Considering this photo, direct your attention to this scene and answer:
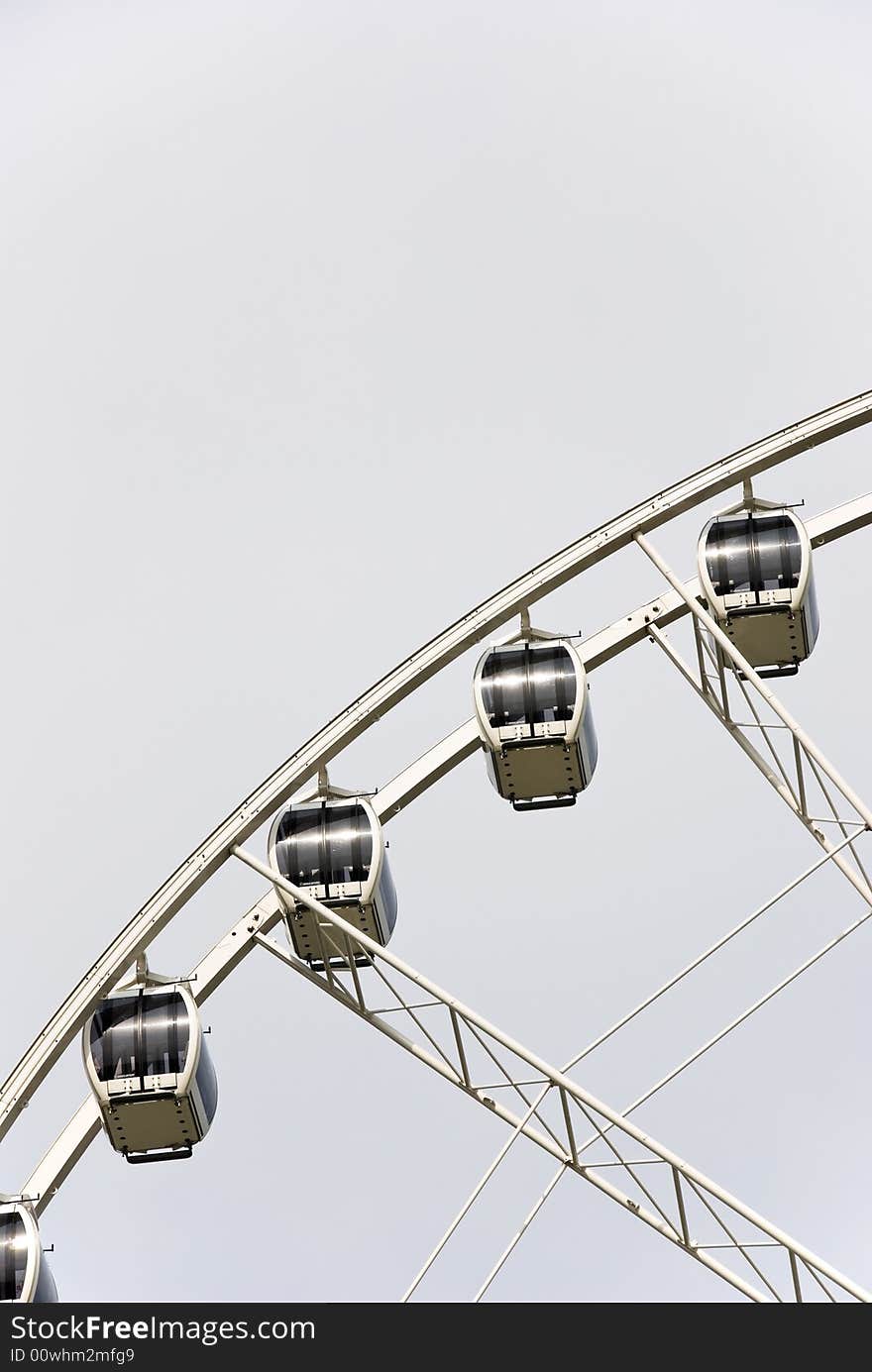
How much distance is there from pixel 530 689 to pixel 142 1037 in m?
6.22

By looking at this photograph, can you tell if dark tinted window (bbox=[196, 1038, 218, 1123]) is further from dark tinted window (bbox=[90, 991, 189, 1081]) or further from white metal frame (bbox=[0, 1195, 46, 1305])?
white metal frame (bbox=[0, 1195, 46, 1305])

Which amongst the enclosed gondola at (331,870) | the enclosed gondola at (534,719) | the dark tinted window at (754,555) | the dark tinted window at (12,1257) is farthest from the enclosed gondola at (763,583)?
the dark tinted window at (12,1257)

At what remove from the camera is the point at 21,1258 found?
3014cm


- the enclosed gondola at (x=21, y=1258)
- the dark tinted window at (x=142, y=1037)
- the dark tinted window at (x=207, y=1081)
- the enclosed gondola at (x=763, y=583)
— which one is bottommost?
the enclosed gondola at (x=21, y=1258)

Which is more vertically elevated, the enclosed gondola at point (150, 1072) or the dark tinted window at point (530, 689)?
the dark tinted window at point (530, 689)

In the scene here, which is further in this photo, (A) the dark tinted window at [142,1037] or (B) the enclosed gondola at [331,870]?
(B) the enclosed gondola at [331,870]

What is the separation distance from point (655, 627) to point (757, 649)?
127cm

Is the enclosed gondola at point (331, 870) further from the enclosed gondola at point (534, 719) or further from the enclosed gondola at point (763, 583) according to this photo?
the enclosed gondola at point (763, 583)

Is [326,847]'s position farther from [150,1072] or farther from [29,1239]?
[29,1239]

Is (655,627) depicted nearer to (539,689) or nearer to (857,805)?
(539,689)

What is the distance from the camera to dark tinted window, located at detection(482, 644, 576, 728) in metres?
29.7

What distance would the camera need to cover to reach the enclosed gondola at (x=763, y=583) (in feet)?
98.0

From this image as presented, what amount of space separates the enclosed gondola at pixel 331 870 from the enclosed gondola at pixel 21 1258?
4697mm

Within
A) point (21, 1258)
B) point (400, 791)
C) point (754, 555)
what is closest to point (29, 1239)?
point (21, 1258)
